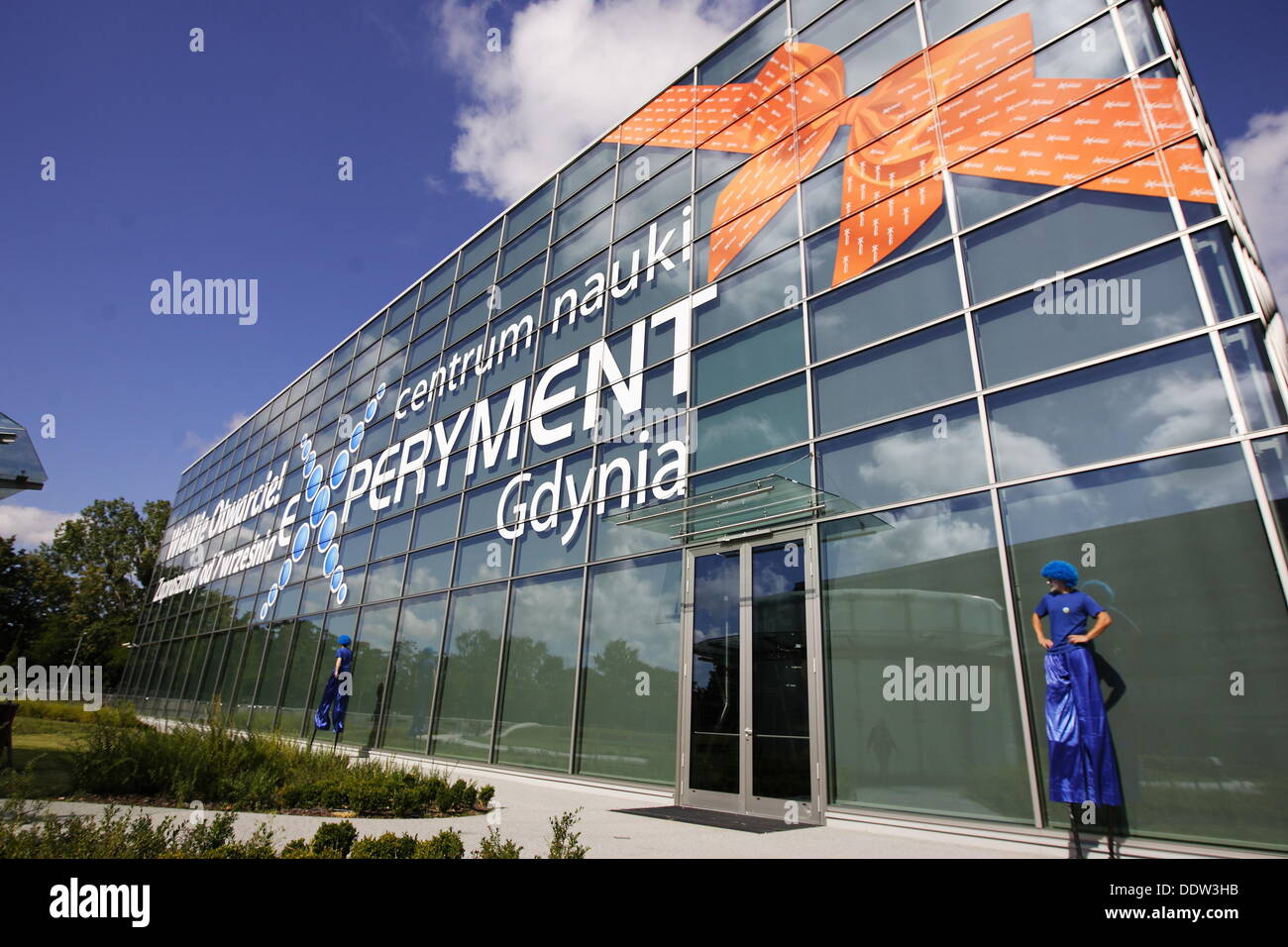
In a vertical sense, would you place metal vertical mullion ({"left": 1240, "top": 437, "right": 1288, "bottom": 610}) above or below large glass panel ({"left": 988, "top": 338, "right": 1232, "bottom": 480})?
below

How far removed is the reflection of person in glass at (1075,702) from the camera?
576cm

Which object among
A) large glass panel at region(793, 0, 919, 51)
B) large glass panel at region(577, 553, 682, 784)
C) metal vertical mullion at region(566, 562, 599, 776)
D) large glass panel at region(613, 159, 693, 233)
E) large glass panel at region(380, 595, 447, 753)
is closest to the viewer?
large glass panel at region(577, 553, 682, 784)

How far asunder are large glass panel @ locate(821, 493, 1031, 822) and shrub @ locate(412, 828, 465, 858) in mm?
4897

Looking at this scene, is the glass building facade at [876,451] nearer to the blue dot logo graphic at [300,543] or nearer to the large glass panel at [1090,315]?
the large glass panel at [1090,315]

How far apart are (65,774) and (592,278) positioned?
1177cm

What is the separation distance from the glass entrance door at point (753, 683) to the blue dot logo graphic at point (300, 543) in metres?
15.9

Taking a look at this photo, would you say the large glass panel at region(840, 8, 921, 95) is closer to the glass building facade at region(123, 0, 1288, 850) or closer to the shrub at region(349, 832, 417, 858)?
the glass building facade at region(123, 0, 1288, 850)

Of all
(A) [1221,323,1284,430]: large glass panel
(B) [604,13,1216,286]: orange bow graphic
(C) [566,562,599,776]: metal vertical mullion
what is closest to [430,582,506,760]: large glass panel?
(C) [566,562,599,776]: metal vertical mullion

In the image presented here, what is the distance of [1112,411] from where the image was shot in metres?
7.21

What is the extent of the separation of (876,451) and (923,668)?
2692 millimetres

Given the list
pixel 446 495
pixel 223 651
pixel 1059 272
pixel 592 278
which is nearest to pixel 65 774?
pixel 446 495

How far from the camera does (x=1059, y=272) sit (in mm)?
8031

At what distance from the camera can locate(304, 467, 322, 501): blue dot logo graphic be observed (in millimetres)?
22797
